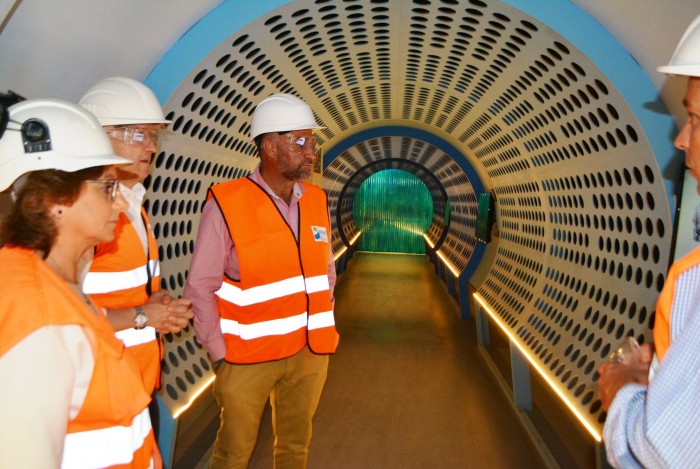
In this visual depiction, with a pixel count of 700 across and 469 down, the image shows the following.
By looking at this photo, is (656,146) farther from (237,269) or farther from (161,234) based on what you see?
(161,234)

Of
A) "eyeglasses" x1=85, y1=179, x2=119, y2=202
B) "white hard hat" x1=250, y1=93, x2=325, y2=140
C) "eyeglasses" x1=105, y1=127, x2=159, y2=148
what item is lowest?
"eyeglasses" x1=85, y1=179, x2=119, y2=202

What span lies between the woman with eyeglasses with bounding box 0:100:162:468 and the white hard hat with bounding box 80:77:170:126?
0.93m

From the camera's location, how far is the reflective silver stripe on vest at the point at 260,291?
9.15ft

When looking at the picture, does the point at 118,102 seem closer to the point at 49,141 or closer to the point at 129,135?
the point at 129,135

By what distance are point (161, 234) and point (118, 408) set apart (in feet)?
7.08

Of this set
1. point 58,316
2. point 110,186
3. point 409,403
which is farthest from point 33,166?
point 409,403

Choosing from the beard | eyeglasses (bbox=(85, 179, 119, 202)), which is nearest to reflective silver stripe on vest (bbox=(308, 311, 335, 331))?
the beard

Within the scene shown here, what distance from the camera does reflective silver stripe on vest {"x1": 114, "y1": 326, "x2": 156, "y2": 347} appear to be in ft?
7.80

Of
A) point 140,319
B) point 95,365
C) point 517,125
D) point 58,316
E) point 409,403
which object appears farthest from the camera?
point 409,403

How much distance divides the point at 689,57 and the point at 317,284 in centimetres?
192

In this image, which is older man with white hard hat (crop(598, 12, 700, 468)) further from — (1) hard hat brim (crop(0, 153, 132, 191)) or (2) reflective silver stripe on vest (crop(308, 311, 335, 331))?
(2) reflective silver stripe on vest (crop(308, 311, 335, 331))

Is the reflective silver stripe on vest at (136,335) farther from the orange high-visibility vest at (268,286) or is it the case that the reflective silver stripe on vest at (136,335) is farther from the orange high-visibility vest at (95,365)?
the orange high-visibility vest at (95,365)

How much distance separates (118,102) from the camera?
2543 mm

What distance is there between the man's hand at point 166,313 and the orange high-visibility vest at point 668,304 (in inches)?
67.1
